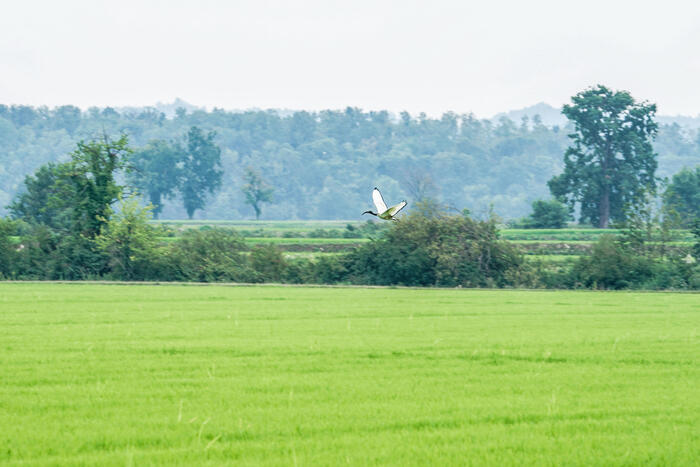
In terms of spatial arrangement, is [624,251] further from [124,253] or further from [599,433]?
[599,433]

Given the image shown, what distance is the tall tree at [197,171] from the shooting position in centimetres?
12062

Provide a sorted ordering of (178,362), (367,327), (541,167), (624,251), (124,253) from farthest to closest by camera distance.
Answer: (541,167), (124,253), (624,251), (367,327), (178,362)

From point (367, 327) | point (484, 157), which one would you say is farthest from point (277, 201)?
point (367, 327)

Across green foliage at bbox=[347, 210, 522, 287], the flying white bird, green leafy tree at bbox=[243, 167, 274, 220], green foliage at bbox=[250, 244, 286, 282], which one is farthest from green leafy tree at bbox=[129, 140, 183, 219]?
the flying white bird

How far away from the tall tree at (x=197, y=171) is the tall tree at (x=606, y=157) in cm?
5439

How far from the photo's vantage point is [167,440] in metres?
7.87

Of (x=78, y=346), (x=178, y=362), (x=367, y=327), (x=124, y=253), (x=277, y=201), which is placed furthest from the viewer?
(x=277, y=201)

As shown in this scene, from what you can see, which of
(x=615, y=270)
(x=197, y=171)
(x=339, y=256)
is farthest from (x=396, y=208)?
(x=197, y=171)

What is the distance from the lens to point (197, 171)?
12169cm

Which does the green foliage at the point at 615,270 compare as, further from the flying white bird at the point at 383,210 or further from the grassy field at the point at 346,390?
the flying white bird at the point at 383,210

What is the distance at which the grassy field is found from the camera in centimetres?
763

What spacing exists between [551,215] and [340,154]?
8270 cm

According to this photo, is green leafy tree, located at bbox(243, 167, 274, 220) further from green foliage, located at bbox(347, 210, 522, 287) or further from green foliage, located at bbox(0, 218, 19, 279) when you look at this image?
green foliage, located at bbox(347, 210, 522, 287)

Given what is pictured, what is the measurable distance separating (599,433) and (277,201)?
13667 centimetres
